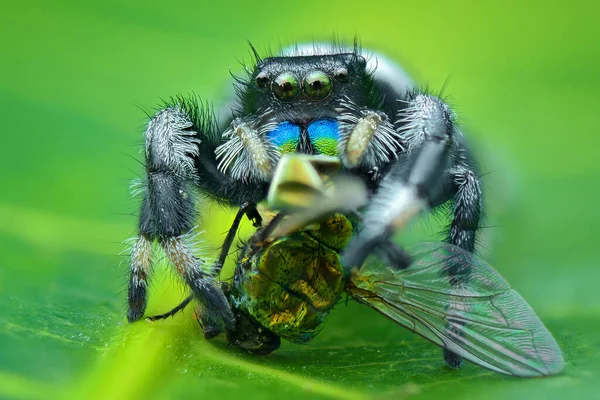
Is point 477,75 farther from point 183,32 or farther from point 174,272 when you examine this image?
point 174,272

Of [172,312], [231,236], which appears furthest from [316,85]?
[172,312]

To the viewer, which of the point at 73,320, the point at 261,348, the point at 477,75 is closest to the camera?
the point at 261,348

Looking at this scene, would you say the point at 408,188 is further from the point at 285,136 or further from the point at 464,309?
the point at 285,136

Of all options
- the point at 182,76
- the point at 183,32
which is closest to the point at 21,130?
the point at 182,76

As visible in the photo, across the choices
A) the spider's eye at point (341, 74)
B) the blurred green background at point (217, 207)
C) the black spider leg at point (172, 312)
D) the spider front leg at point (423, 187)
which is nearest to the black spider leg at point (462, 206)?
the spider front leg at point (423, 187)

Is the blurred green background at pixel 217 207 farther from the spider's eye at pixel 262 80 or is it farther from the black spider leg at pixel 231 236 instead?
the spider's eye at pixel 262 80

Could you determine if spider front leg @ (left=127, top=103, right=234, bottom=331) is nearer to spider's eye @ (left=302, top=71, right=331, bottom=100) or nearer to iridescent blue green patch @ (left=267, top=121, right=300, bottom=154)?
iridescent blue green patch @ (left=267, top=121, right=300, bottom=154)
